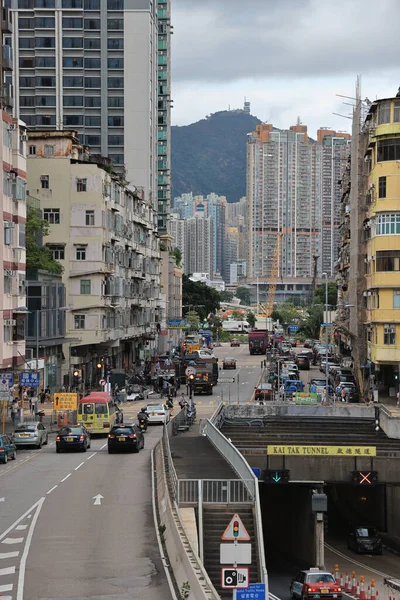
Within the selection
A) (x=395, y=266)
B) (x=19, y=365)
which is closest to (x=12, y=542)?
(x=19, y=365)

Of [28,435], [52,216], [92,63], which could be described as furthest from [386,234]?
[92,63]

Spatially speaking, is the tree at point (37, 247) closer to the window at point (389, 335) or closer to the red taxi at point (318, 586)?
the window at point (389, 335)

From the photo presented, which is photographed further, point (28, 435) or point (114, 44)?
point (114, 44)

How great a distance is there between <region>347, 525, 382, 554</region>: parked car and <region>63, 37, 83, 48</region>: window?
10868cm

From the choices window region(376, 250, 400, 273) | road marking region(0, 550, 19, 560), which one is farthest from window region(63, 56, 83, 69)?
road marking region(0, 550, 19, 560)

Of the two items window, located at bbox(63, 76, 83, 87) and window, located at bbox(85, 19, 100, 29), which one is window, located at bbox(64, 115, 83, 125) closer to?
window, located at bbox(63, 76, 83, 87)

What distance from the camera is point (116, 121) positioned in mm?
152000

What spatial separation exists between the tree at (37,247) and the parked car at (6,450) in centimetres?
3759

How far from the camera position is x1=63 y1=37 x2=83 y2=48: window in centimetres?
14888

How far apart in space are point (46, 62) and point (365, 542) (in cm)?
11079

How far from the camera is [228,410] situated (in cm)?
6956

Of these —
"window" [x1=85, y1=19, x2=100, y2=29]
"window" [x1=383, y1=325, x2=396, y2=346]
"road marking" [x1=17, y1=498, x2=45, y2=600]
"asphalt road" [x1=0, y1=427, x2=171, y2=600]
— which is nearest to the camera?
"road marking" [x1=17, y1=498, x2=45, y2=600]

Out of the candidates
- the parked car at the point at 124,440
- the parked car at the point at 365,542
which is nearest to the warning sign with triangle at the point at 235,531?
the parked car at the point at 124,440

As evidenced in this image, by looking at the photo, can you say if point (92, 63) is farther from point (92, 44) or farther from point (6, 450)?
point (6, 450)
